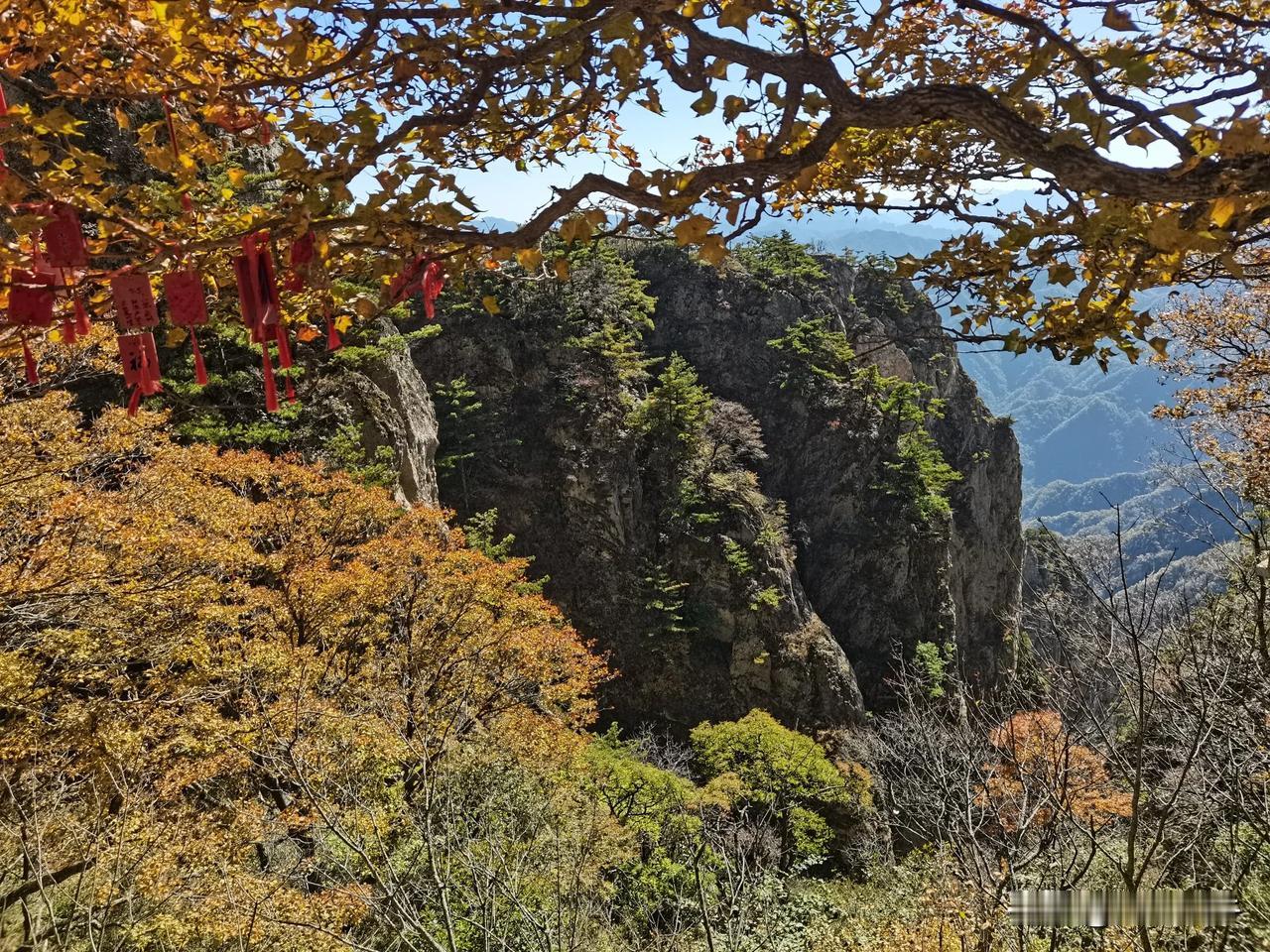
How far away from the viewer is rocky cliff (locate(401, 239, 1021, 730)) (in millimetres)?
18562

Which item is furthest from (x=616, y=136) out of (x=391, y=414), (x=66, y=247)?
(x=391, y=414)

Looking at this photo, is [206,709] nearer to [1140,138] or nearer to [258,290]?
[258,290]

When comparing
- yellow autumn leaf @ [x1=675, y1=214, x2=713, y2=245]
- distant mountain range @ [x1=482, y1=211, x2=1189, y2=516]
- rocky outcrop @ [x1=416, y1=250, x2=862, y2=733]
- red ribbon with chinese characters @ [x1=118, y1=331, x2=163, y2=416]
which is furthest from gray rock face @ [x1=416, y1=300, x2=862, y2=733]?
distant mountain range @ [x1=482, y1=211, x2=1189, y2=516]

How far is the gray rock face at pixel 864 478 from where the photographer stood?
74.7 ft

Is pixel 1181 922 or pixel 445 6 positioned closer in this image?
pixel 1181 922

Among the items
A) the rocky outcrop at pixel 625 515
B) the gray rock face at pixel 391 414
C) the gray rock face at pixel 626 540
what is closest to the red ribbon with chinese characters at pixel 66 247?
the gray rock face at pixel 391 414

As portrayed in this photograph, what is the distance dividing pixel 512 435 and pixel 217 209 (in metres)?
18.1

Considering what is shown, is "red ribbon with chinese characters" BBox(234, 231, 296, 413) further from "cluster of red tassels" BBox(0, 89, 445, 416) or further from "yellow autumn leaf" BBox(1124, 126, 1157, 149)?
"yellow autumn leaf" BBox(1124, 126, 1157, 149)

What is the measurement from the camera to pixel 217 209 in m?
2.50

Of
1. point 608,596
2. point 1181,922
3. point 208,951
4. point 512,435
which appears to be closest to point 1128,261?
point 1181,922

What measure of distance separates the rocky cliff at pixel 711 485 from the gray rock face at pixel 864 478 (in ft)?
0.25

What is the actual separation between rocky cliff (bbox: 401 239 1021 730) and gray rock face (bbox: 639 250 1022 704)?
0.08 m

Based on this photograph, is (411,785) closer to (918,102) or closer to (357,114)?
(357,114)

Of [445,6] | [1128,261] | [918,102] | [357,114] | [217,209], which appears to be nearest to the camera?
[918,102]
